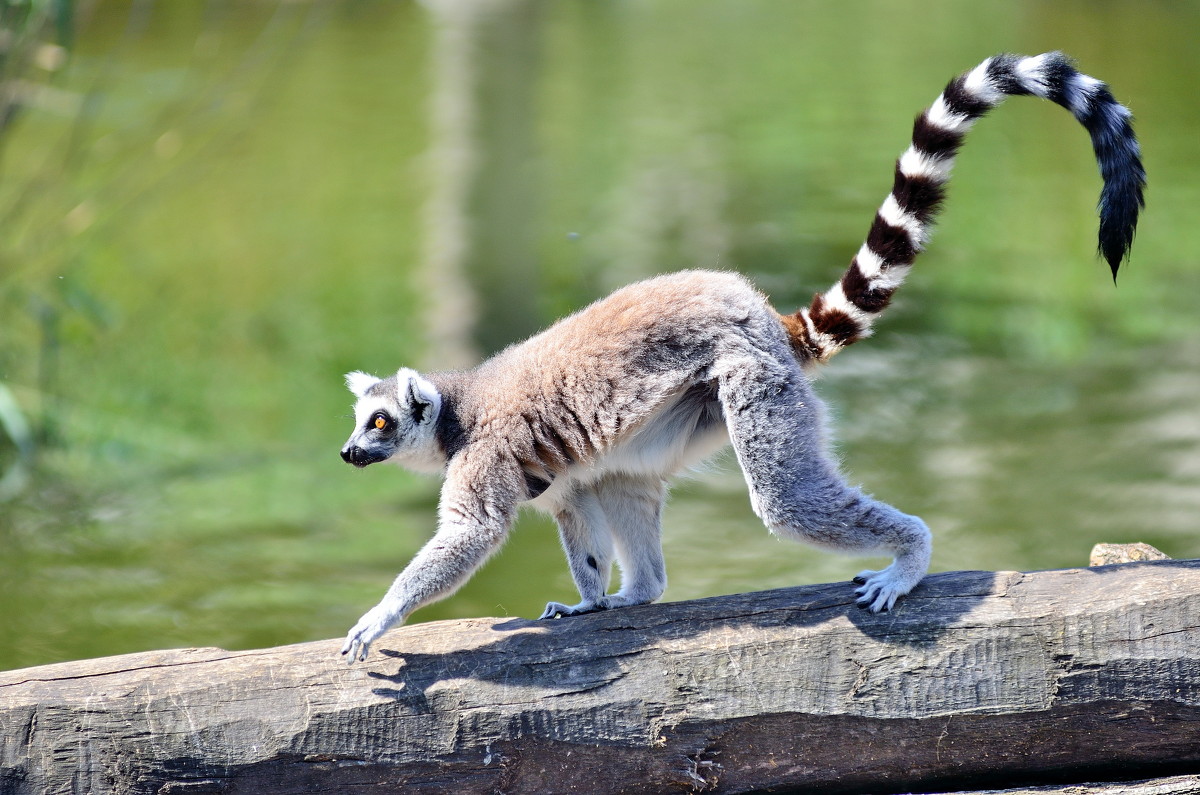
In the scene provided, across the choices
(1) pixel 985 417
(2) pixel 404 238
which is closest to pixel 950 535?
(1) pixel 985 417

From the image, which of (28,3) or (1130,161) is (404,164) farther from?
(1130,161)

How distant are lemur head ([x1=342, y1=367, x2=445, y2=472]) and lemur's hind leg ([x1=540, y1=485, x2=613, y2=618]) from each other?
44 centimetres

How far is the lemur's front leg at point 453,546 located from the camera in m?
2.85

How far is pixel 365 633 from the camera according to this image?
9.22 ft

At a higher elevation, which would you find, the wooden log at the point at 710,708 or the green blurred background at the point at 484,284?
the green blurred background at the point at 484,284

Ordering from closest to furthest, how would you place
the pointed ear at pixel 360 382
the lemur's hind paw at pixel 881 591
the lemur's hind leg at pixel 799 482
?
the lemur's hind paw at pixel 881 591 < the lemur's hind leg at pixel 799 482 < the pointed ear at pixel 360 382

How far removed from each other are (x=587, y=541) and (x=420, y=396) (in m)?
0.64

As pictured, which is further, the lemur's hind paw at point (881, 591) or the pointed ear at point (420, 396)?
the pointed ear at point (420, 396)

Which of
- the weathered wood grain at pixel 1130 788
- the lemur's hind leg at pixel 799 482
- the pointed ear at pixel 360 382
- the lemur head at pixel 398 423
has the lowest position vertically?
the weathered wood grain at pixel 1130 788

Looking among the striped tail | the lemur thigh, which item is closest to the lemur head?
the lemur thigh

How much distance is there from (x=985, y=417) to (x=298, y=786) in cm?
597

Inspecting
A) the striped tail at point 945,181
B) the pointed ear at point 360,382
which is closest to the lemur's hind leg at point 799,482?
the striped tail at point 945,181

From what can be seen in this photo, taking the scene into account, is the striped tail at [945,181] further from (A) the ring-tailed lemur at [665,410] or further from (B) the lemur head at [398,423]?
(B) the lemur head at [398,423]

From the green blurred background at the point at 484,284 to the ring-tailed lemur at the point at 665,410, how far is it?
658 mm
